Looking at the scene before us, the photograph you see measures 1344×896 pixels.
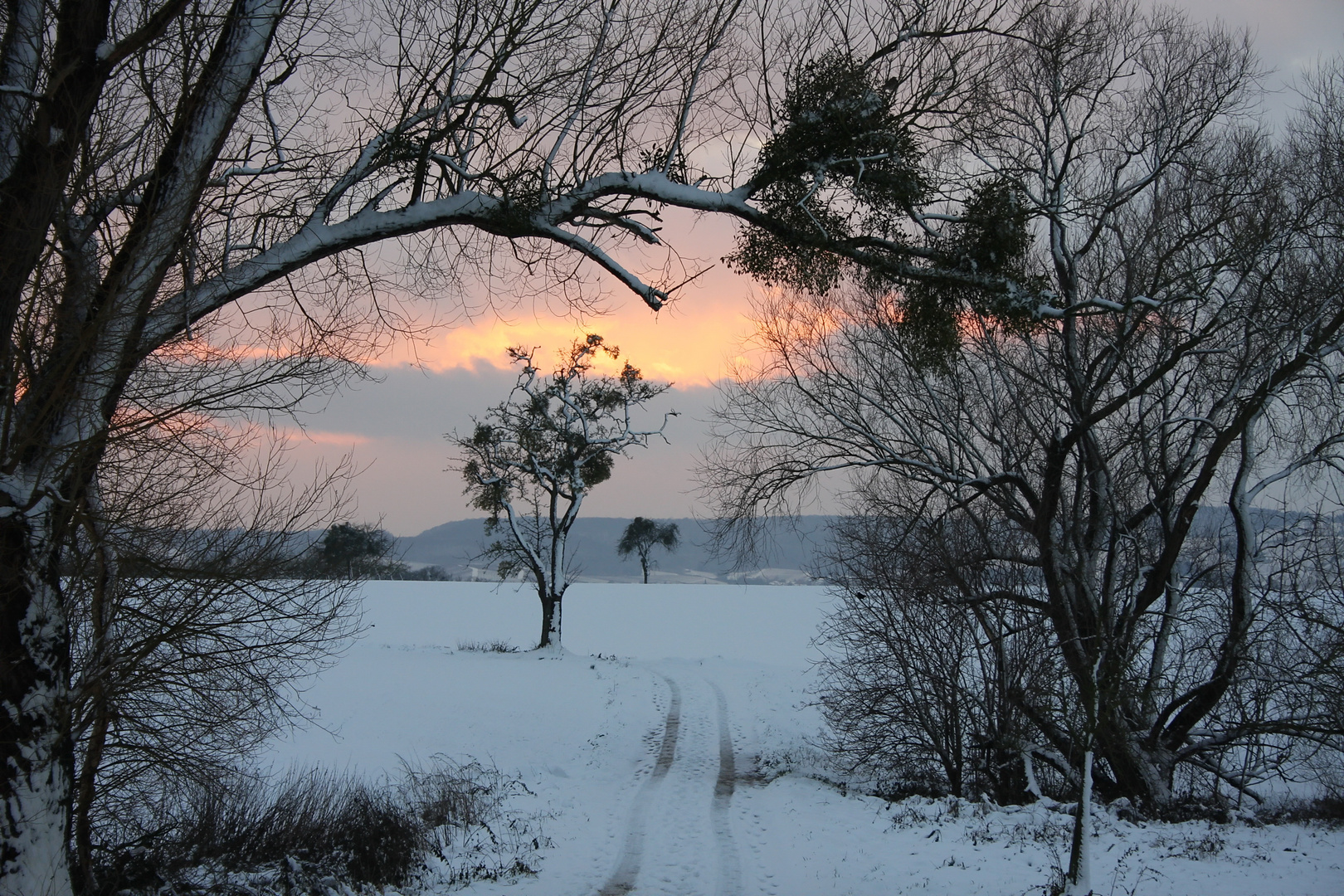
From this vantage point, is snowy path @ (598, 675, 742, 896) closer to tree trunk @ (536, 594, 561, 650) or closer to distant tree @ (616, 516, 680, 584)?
tree trunk @ (536, 594, 561, 650)

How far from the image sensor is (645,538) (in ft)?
210

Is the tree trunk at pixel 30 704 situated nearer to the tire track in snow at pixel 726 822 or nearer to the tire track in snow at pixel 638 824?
the tire track in snow at pixel 638 824

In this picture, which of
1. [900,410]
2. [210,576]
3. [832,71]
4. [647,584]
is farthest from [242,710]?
[647,584]

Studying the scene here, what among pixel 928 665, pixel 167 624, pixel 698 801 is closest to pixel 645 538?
pixel 928 665

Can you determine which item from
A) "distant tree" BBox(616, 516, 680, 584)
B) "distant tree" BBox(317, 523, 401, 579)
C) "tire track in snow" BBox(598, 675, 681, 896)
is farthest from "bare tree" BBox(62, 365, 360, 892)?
"distant tree" BBox(616, 516, 680, 584)

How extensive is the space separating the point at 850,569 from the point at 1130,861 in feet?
17.2

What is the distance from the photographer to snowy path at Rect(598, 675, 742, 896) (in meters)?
7.07

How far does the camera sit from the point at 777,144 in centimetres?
504

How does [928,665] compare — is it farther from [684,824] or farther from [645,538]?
[645,538]

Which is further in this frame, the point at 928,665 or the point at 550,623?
the point at 550,623

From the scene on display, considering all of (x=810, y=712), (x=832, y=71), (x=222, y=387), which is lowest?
(x=810, y=712)

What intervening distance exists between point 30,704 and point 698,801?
766 cm

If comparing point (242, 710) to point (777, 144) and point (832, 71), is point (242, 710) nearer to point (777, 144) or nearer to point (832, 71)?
point (777, 144)

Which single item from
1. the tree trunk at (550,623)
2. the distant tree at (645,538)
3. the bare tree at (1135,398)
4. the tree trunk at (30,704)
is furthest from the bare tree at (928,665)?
the distant tree at (645,538)
